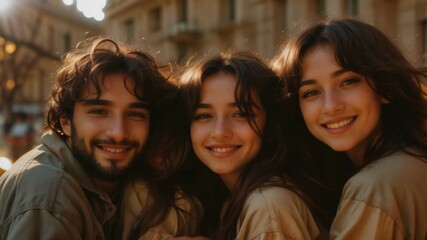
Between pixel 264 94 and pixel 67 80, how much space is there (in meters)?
1.16

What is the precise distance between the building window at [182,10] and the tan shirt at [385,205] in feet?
76.7

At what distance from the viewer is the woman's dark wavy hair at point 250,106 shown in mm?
2822

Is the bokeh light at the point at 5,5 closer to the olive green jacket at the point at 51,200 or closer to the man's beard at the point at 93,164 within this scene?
the man's beard at the point at 93,164

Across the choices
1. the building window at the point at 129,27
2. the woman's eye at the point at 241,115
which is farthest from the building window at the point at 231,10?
the woman's eye at the point at 241,115

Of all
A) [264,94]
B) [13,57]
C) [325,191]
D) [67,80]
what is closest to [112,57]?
[67,80]

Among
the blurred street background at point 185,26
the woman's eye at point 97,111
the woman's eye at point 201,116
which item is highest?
the blurred street background at point 185,26

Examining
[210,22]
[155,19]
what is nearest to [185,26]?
[210,22]

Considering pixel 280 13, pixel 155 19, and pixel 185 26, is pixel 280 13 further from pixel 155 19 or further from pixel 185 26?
pixel 155 19

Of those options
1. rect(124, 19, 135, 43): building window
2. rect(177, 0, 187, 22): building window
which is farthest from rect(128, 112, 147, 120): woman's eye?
rect(124, 19, 135, 43): building window

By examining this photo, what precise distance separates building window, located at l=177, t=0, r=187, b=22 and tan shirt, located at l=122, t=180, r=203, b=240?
2250 cm

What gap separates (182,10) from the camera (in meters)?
25.4

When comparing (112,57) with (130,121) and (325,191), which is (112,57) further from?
(325,191)

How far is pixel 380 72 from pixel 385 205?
0.73m

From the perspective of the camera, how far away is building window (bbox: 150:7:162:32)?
88.9ft
